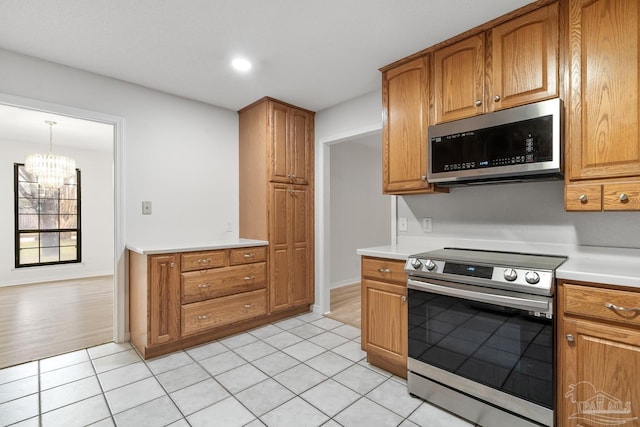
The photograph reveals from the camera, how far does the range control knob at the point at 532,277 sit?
1477 mm

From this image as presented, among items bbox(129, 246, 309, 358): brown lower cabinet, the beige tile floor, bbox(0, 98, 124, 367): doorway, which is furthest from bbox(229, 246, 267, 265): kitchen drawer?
bbox(0, 98, 124, 367): doorway

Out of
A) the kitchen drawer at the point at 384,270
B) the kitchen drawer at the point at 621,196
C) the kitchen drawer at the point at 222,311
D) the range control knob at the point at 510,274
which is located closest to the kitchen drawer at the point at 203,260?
the kitchen drawer at the point at 222,311

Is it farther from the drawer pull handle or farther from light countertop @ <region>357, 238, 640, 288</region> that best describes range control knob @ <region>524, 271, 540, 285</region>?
the drawer pull handle

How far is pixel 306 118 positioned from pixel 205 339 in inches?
100

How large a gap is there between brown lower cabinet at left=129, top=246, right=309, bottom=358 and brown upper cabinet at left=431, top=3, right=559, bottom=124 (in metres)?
2.16

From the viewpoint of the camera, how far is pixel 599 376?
1.37m

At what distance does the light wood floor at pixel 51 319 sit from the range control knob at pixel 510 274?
3.25 m

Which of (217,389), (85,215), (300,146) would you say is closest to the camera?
(217,389)

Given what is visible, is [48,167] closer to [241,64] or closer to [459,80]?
[241,64]

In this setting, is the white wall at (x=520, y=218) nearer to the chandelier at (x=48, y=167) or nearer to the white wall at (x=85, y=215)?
the chandelier at (x=48, y=167)

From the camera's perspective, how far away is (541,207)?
2.04 metres

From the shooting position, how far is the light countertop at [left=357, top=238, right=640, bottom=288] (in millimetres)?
1361

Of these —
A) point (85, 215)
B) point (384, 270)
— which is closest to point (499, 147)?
point (384, 270)

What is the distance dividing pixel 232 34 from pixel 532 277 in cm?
231
